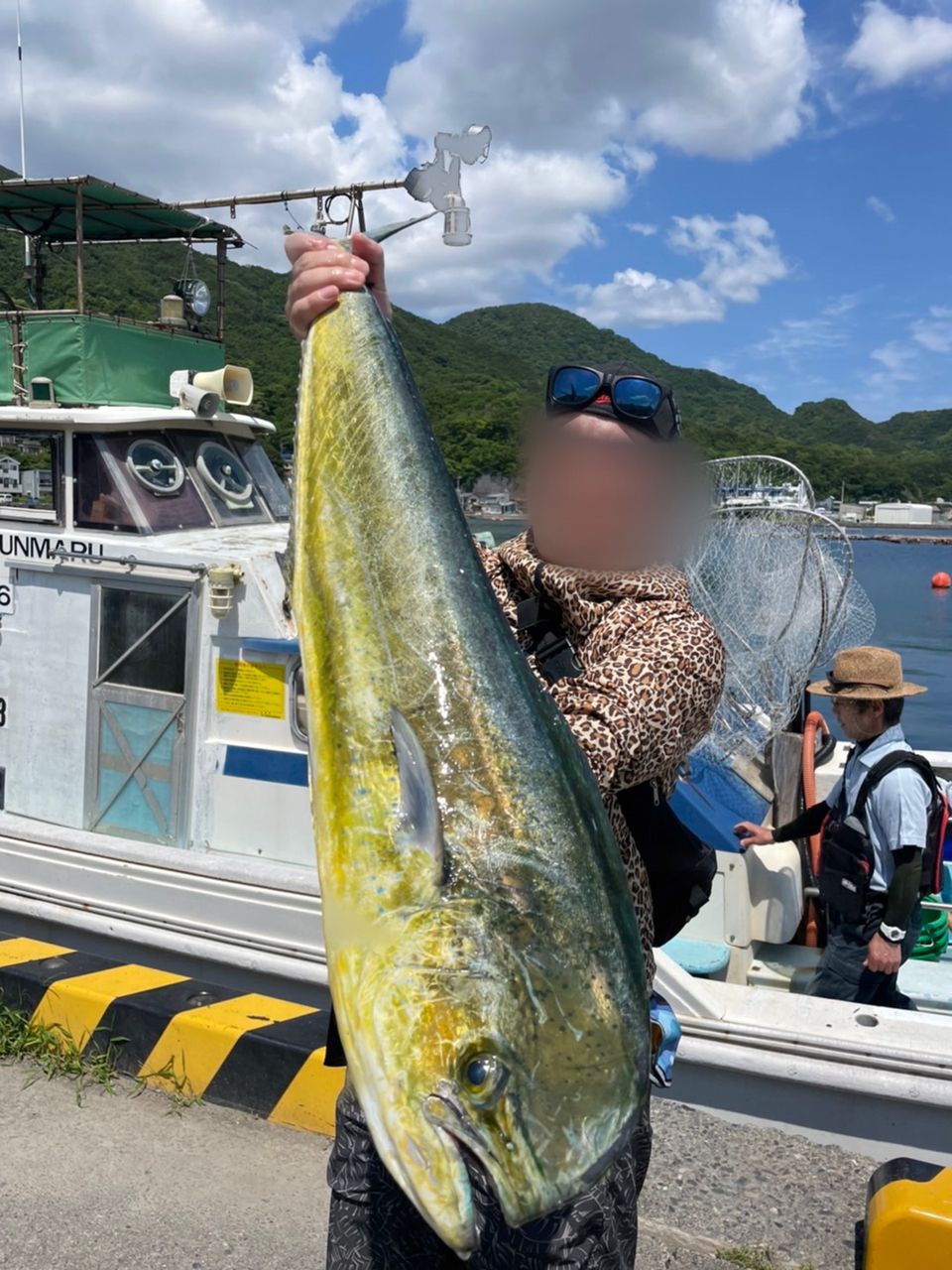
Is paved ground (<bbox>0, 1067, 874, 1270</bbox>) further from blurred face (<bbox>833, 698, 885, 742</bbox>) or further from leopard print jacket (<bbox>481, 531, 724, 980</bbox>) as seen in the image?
leopard print jacket (<bbox>481, 531, 724, 980</bbox>)

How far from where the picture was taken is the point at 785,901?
539cm

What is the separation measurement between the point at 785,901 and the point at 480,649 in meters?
4.38

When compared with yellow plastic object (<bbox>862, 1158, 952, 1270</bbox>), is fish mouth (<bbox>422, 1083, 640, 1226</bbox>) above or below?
above

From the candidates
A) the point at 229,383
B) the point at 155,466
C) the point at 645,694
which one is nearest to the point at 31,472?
the point at 155,466

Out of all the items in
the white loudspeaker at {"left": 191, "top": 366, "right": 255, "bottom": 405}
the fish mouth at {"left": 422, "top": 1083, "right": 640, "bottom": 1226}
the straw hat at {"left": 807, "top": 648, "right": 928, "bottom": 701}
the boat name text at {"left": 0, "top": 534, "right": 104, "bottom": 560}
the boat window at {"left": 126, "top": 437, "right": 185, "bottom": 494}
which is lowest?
the fish mouth at {"left": 422, "top": 1083, "right": 640, "bottom": 1226}

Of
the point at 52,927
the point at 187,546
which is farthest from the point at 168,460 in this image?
the point at 52,927

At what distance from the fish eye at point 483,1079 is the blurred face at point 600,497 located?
3.06 feet

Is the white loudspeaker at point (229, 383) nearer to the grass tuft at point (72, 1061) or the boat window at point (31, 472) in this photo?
the boat window at point (31, 472)

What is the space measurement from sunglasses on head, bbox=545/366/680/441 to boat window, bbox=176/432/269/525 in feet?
13.8

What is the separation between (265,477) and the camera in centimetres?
646

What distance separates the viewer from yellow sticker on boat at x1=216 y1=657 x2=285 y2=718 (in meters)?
5.02

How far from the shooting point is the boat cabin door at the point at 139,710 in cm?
523

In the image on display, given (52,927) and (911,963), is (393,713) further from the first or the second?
(911,963)

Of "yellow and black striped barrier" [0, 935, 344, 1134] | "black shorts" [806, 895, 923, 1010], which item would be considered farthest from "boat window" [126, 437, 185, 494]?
"black shorts" [806, 895, 923, 1010]
